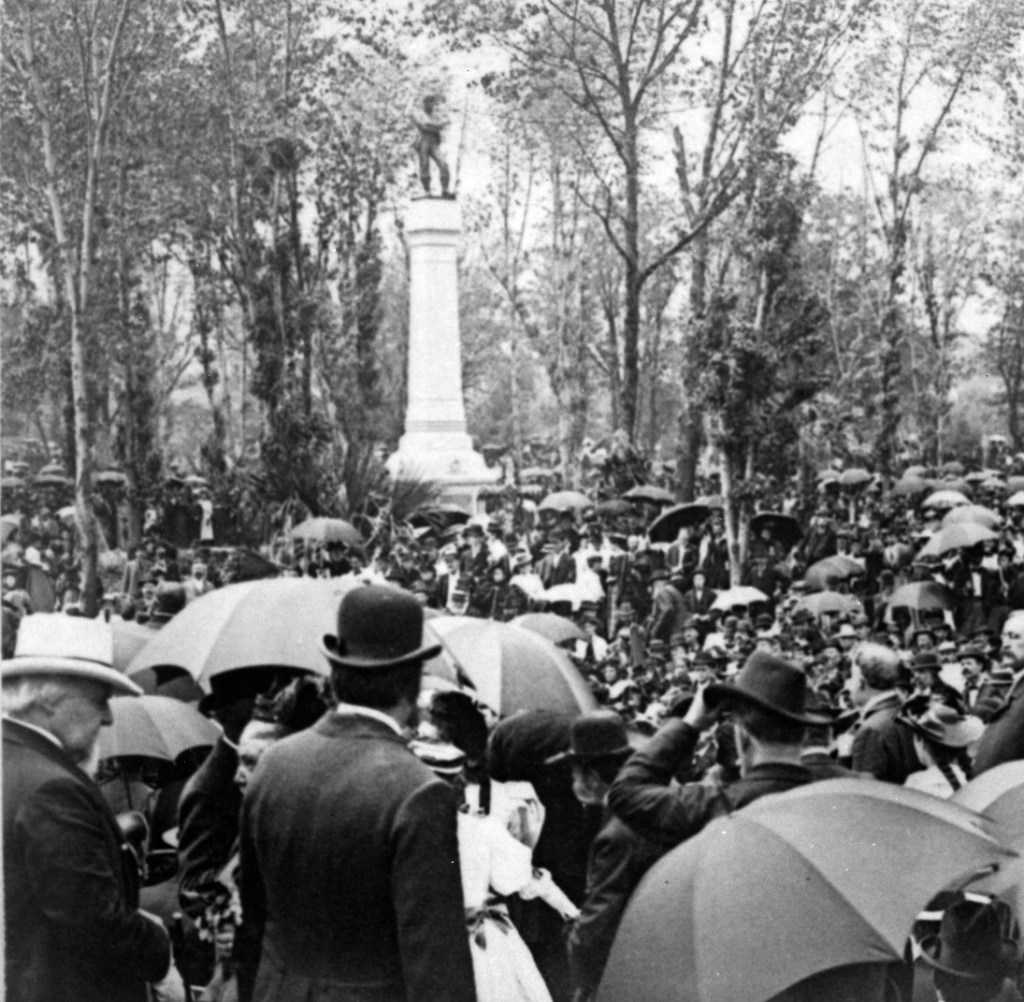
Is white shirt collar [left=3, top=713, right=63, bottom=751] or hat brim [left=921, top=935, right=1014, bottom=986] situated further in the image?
hat brim [left=921, top=935, right=1014, bottom=986]

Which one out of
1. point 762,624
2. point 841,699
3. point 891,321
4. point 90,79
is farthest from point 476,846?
point 891,321

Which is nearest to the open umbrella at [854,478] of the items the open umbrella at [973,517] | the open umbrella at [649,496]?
the open umbrella at [649,496]

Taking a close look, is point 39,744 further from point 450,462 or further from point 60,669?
point 450,462

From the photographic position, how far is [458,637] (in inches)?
249

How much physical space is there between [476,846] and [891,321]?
22.1 m

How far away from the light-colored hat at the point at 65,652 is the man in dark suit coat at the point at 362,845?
468mm

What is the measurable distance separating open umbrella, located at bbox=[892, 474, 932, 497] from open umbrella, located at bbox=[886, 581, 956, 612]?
11.6 m

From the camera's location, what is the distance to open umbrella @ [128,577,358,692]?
5188 millimetres

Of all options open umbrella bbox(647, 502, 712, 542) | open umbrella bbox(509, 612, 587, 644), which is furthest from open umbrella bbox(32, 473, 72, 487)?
open umbrella bbox(509, 612, 587, 644)

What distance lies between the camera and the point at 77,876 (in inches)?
126

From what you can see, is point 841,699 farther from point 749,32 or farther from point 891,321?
point 891,321

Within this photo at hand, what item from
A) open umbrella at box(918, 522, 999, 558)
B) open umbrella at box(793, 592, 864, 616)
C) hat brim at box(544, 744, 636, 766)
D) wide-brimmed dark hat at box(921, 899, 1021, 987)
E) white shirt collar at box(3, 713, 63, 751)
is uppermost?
white shirt collar at box(3, 713, 63, 751)

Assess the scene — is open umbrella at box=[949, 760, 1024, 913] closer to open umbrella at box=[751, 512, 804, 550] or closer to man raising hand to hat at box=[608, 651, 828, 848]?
man raising hand to hat at box=[608, 651, 828, 848]

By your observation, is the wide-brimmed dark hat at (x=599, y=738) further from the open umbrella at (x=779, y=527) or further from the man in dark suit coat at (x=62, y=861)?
the open umbrella at (x=779, y=527)
